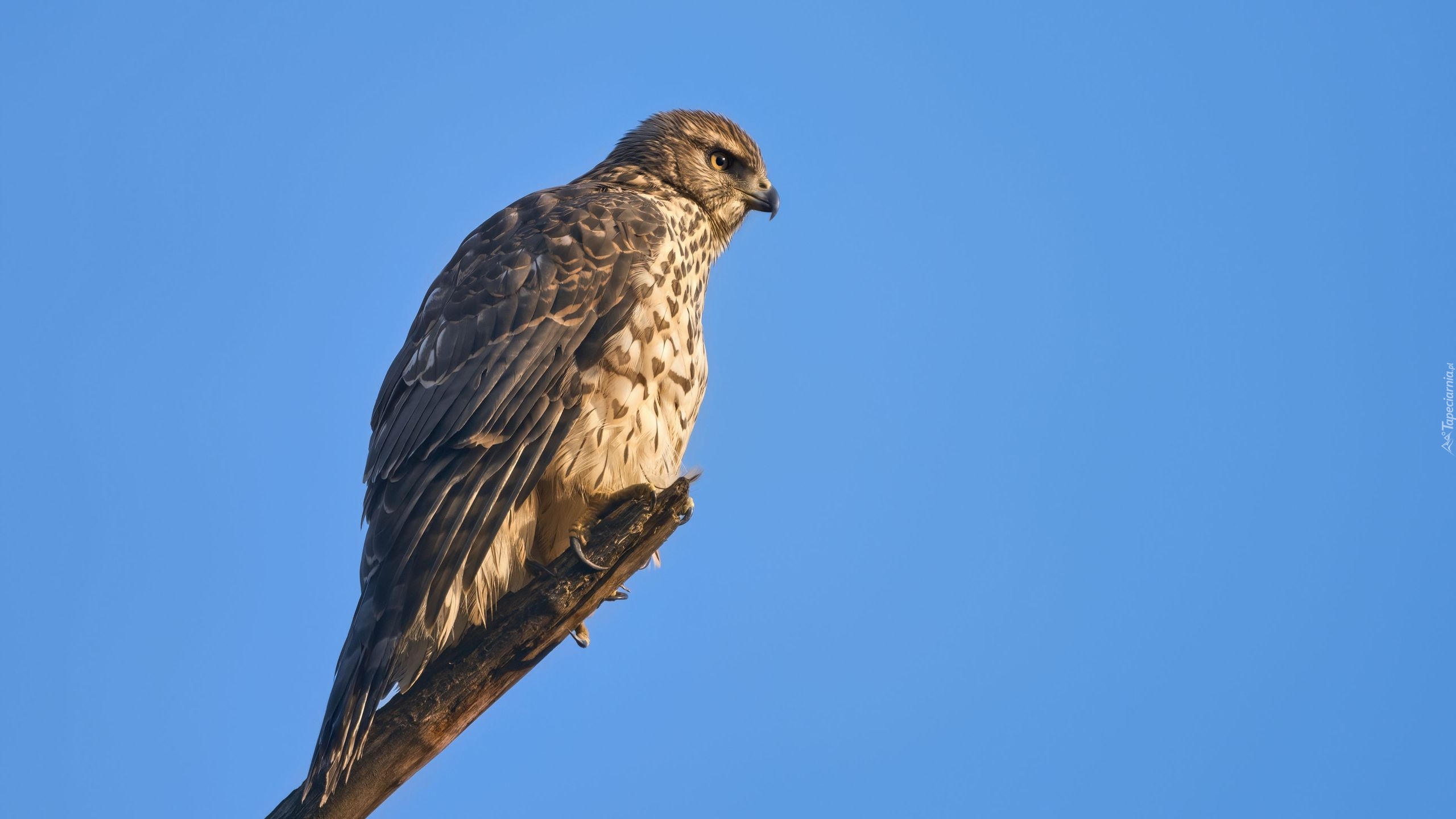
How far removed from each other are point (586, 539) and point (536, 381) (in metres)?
0.62

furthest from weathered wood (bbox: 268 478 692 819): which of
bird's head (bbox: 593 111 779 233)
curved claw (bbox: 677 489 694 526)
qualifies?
bird's head (bbox: 593 111 779 233)

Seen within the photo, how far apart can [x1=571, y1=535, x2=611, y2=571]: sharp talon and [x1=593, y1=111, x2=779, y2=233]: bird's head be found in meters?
2.13

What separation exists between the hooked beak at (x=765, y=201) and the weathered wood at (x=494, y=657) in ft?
6.95

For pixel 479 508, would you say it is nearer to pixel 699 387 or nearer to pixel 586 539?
pixel 586 539

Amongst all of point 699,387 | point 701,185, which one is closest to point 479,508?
point 699,387

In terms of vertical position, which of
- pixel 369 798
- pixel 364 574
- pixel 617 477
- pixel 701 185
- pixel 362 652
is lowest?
pixel 369 798

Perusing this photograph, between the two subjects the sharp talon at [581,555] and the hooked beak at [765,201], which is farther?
the hooked beak at [765,201]

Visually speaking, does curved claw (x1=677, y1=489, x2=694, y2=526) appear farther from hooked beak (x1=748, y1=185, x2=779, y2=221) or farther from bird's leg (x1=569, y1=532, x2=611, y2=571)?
hooked beak (x1=748, y1=185, x2=779, y2=221)

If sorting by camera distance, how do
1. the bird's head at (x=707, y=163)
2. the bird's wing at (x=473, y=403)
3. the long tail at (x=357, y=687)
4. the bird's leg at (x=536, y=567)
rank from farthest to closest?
the bird's head at (x=707, y=163), the bird's leg at (x=536, y=567), the bird's wing at (x=473, y=403), the long tail at (x=357, y=687)

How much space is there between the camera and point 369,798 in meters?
3.99

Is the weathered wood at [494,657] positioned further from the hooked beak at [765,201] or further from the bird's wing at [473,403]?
the hooked beak at [765,201]

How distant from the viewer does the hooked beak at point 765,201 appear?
6.31 m

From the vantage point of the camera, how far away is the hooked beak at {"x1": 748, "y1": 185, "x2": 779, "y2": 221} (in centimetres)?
631

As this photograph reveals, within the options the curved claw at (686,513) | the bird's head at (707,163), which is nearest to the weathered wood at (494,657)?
the curved claw at (686,513)
